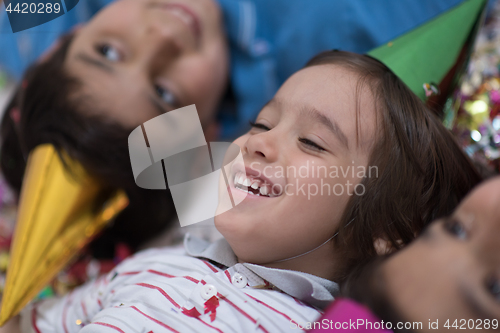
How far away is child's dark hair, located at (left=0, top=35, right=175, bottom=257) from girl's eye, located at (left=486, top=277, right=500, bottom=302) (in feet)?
2.28

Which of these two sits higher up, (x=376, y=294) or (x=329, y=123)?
(x=329, y=123)

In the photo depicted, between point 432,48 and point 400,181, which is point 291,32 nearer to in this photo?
point 432,48

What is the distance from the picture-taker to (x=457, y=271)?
347mm

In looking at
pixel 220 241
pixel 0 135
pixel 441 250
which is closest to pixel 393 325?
pixel 441 250

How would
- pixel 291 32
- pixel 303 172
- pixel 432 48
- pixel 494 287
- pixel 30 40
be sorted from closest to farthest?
pixel 494 287
pixel 303 172
pixel 432 48
pixel 291 32
pixel 30 40

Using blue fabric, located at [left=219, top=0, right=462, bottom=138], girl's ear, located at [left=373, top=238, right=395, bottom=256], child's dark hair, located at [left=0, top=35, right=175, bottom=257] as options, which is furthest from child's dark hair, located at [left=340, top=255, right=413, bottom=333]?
blue fabric, located at [left=219, top=0, right=462, bottom=138]

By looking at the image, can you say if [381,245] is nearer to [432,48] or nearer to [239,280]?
[239,280]

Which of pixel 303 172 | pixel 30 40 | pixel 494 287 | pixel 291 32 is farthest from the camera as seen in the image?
pixel 30 40

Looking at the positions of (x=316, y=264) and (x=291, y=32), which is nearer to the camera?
(x=316, y=264)

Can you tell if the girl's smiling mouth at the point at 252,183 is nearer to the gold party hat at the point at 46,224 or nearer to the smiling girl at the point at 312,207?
the smiling girl at the point at 312,207

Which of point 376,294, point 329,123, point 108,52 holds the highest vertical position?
point 108,52

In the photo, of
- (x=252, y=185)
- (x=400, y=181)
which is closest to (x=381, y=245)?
(x=400, y=181)

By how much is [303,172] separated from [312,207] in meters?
0.05

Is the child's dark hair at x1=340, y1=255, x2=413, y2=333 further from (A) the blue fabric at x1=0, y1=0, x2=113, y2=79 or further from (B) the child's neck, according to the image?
(A) the blue fabric at x1=0, y1=0, x2=113, y2=79
